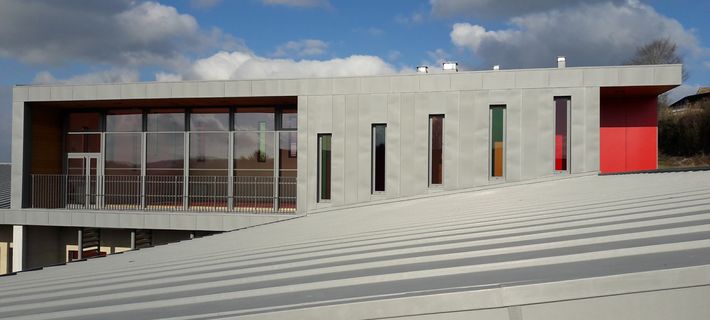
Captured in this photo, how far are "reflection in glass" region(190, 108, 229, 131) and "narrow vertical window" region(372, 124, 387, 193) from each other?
5668 millimetres

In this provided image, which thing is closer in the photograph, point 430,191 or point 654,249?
point 654,249

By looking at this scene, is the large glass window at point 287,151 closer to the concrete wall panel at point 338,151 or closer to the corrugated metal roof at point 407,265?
the concrete wall panel at point 338,151

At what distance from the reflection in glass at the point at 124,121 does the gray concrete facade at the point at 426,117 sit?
2332mm

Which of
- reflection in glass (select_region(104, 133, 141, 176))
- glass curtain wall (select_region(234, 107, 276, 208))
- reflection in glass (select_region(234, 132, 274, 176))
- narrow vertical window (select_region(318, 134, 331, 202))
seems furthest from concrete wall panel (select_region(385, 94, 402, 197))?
reflection in glass (select_region(104, 133, 141, 176))

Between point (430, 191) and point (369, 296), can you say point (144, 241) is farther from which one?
point (369, 296)

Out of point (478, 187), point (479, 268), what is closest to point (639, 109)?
point (478, 187)

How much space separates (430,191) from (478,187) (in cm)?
134

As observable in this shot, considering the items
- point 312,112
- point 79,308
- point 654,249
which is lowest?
point 79,308

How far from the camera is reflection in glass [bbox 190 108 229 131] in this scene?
18.8m

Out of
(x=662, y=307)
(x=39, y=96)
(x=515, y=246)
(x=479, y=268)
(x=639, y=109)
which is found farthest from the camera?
(x=39, y=96)

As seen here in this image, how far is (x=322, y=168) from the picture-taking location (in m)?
16.5

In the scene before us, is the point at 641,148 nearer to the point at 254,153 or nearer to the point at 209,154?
the point at 254,153

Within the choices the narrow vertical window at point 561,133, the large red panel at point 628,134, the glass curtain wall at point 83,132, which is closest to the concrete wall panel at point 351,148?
the narrow vertical window at point 561,133

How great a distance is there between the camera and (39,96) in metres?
18.5
